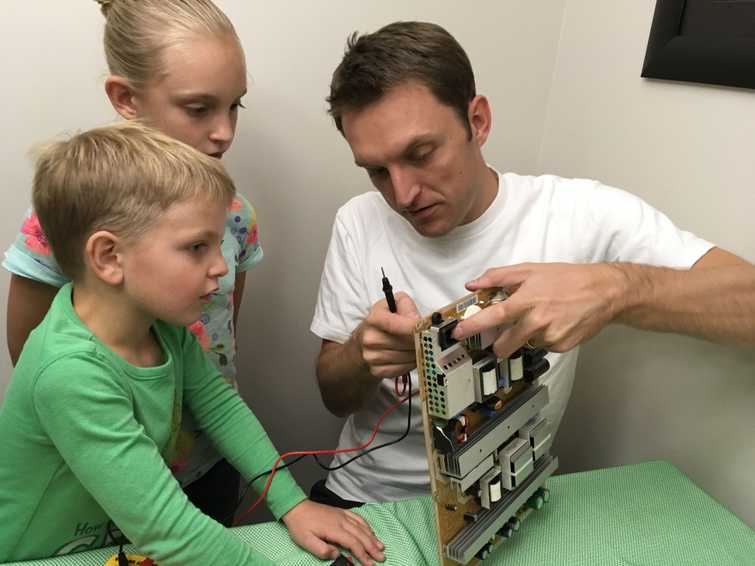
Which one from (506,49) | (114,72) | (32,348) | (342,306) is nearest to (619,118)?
(506,49)

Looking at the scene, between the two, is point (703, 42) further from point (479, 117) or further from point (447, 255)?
point (447, 255)

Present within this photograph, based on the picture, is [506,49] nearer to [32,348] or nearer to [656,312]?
[656,312]

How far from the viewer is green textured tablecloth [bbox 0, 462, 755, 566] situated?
35.0 inches

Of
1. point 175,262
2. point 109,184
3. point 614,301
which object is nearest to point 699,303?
point 614,301

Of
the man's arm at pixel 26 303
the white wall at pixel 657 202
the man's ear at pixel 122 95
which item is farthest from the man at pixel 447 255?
the man's arm at pixel 26 303

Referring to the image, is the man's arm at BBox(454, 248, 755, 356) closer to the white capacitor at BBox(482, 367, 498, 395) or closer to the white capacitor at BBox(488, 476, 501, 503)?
the white capacitor at BBox(482, 367, 498, 395)

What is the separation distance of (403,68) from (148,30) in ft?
1.55

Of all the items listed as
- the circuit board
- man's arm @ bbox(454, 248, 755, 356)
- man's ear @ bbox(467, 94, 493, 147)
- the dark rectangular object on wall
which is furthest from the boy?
the dark rectangular object on wall

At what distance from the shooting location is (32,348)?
2.61 ft

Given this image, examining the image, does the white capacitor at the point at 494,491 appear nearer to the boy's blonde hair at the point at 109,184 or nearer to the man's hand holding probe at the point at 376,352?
the man's hand holding probe at the point at 376,352

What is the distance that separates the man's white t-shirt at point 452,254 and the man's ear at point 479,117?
5.2 inches

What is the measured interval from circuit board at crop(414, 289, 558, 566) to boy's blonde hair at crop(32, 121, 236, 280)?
0.41 metres

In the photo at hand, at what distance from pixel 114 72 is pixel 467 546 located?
1.04 metres

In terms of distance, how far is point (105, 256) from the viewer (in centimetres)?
83
